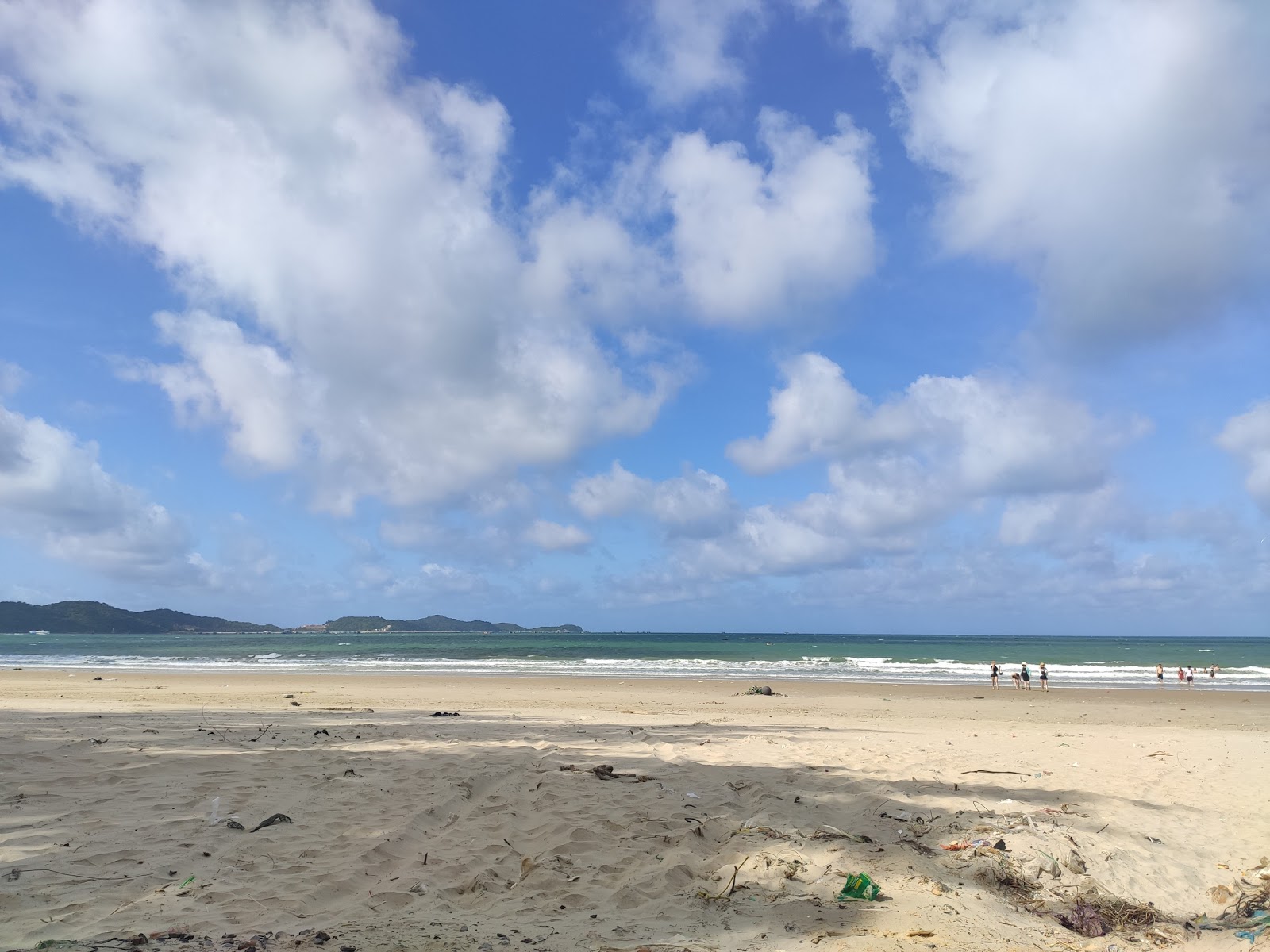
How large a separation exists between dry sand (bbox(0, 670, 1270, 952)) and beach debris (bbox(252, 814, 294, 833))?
10 cm

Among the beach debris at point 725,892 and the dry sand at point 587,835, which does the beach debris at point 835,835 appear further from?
the beach debris at point 725,892

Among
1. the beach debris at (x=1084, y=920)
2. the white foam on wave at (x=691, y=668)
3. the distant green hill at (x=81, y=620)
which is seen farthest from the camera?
the distant green hill at (x=81, y=620)

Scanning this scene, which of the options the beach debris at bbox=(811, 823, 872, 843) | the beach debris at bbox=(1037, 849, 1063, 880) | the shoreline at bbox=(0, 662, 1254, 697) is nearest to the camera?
the beach debris at bbox=(1037, 849, 1063, 880)

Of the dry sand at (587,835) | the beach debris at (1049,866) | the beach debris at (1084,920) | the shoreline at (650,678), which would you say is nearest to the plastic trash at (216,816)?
the dry sand at (587,835)

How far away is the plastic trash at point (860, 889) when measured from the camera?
16.2ft

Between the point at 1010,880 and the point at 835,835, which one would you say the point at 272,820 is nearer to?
the point at 835,835

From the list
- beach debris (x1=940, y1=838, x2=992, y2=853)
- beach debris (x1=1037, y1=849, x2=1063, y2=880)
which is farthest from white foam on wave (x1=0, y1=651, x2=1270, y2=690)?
beach debris (x1=1037, y1=849, x2=1063, y2=880)

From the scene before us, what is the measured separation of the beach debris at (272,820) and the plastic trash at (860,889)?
15.2ft

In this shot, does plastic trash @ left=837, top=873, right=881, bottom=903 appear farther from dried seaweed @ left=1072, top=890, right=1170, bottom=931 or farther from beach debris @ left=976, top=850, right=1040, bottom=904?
dried seaweed @ left=1072, top=890, right=1170, bottom=931

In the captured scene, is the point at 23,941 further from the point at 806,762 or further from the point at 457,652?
the point at 457,652

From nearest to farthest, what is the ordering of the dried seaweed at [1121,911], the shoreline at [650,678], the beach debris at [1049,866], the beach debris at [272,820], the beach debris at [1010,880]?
1. the dried seaweed at [1121,911]
2. the beach debris at [1010,880]
3. the beach debris at [1049,866]
4. the beach debris at [272,820]
5. the shoreline at [650,678]

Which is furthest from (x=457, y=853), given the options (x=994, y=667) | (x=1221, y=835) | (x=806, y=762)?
(x=994, y=667)

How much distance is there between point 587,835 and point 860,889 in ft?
7.61

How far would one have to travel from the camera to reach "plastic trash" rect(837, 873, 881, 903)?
4945mm
